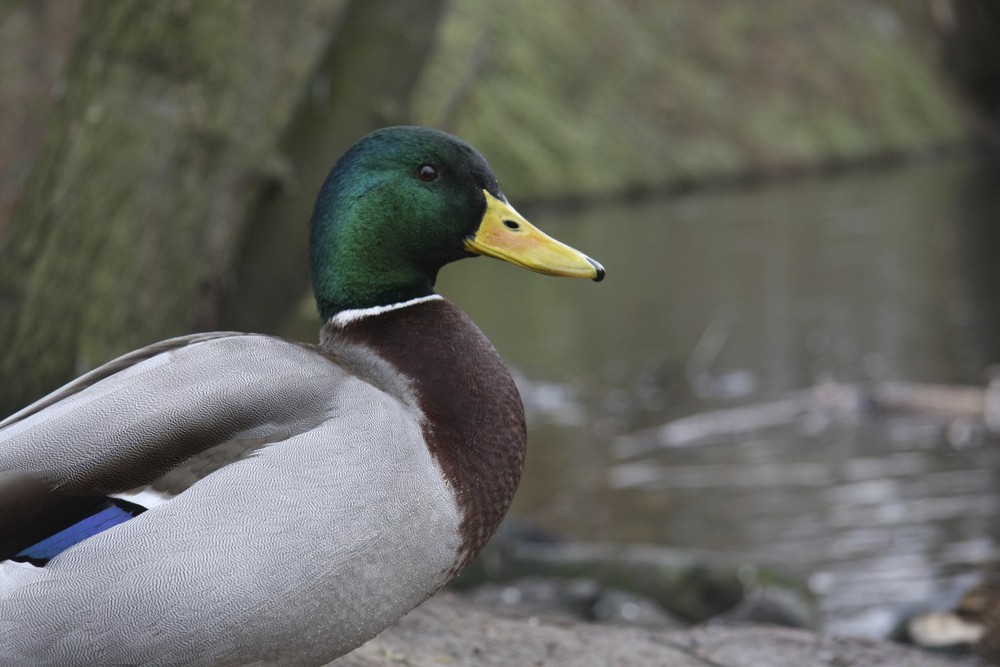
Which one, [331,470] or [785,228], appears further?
[785,228]

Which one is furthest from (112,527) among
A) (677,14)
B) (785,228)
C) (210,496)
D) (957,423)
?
(677,14)

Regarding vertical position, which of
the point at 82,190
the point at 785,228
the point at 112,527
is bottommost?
the point at 785,228

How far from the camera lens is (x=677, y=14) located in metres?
44.2

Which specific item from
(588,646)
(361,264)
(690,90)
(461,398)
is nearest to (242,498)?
→ (461,398)

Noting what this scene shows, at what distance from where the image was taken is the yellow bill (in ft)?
10.3

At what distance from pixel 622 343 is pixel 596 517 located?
231 inches

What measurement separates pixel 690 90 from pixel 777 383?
3117 cm

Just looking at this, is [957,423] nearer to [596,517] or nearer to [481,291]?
[596,517]

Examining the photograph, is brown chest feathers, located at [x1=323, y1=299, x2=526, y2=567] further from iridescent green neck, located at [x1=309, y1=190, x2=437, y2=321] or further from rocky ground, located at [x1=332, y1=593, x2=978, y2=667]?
rocky ground, located at [x1=332, y1=593, x2=978, y2=667]

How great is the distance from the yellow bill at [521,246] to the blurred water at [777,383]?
3145 millimetres

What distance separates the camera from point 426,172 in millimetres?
3250

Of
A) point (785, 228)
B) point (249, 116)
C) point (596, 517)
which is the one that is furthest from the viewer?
point (785, 228)

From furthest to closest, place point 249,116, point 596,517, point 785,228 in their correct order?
point 785,228, point 596,517, point 249,116

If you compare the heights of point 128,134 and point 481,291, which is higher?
point 128,134
